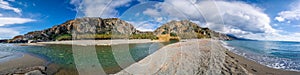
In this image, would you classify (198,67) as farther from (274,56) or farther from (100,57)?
(274,56)

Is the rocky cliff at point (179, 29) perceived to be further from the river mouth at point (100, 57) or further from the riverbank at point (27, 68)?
the riverbank at point (27, 68)

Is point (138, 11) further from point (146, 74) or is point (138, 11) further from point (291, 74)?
point (291, 74)

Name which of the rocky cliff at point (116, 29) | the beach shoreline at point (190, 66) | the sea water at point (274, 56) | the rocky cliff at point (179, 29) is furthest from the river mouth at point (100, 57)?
the sea water at point (274, 56)

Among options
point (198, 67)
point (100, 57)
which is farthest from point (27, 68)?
point (198, 67)

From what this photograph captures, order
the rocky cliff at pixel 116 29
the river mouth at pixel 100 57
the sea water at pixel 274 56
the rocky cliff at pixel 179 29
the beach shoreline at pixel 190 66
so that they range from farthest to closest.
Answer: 1. the rocky cliff at pixel 116 29
2. the sea water at pixel 274 56
3. the rocky cliff at pixel 179 29
4. the river mouth at pixel 100 57
5. the beach shoreline at pixel 190 66

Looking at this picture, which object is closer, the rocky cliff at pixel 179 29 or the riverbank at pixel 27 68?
the riverbank at pixel 27 68

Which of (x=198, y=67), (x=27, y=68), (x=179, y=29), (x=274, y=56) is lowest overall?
(x=274, y=56)

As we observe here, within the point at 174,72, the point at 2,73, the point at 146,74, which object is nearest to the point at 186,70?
the point at 174,72

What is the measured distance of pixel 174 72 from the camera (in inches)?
364

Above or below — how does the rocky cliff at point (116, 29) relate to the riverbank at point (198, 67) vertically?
above

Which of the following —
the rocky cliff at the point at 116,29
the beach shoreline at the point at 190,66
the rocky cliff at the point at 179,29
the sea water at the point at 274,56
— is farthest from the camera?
the rocky cliff at the point at 116,29

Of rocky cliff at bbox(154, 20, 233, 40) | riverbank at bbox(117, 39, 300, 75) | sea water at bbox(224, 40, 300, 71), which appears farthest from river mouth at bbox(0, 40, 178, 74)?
sea water at bbox(224, 40, 300, 71)

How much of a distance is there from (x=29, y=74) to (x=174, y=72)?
7.00 m

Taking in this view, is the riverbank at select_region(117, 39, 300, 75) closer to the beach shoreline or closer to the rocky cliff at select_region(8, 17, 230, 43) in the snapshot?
the beach shoreline
